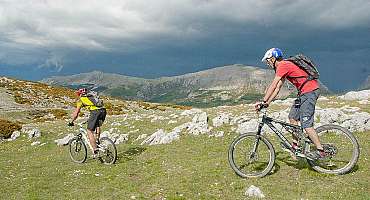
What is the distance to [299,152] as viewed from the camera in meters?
14.0

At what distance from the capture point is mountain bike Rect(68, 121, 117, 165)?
20.5m

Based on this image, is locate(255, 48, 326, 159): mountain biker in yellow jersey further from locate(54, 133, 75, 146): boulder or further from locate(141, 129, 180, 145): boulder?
locate(54, 133, 75, 146): boulder

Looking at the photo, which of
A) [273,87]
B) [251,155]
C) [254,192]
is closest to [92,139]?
[251,155]

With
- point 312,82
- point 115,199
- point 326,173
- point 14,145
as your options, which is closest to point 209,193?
point 115,199

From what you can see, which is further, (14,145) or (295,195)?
(14,145)

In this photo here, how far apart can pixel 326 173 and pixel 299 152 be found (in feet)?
4.03

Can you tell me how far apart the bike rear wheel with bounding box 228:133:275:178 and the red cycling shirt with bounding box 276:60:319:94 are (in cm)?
238

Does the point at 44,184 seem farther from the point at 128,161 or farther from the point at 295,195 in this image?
the point at 295,195

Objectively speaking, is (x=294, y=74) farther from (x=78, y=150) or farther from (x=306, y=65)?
(x=78, y=150)

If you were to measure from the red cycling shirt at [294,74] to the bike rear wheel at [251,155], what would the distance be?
2.38 metres

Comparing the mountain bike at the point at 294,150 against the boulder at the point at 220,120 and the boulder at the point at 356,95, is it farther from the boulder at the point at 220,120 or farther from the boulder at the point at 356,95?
the boulder at the point at 356,95

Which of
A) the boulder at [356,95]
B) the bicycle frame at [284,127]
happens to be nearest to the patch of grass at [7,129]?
the bicycle frame at [284,127]

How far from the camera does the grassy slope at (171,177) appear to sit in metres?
13.3

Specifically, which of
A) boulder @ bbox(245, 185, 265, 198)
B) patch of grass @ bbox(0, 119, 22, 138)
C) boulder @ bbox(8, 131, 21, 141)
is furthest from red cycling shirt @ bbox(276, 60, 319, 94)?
patch of grass @ bbox(0, 119, 22, 138)
